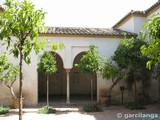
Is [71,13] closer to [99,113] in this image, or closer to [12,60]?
[12,60]

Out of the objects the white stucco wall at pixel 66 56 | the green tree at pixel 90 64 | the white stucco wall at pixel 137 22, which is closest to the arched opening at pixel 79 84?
the white stucco wall at pixel 66 56

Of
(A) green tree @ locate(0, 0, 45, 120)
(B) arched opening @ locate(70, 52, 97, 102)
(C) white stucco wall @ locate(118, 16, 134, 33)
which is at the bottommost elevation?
(B) arched opening @ locate(70, 52, 97, 102)

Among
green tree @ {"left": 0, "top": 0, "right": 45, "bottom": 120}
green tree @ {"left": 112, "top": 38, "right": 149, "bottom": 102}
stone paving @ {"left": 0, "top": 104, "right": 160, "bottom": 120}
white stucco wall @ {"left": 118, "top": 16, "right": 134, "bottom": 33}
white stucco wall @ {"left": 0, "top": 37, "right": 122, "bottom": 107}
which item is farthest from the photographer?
white stucco wall @ {"left": 118, "top": 16, "right": 134, "bottom": 33}

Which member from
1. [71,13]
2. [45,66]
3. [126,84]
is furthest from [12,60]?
[71,13]

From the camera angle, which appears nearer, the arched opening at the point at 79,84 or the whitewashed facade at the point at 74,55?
the whitewashed facade at the point at 74,55

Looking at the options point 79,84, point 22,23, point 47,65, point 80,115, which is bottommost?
point 80,115

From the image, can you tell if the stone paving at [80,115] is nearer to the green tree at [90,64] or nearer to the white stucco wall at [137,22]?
the green tree at [90,64]

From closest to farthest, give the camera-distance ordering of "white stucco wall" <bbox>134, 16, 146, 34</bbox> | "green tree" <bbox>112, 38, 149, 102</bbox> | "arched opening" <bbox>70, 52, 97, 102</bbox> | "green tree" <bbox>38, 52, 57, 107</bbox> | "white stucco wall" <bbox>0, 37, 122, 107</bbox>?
"green tree" <bbox>38, 52, 57, 107</bbox>
"green tree" <bbox>112, 38, 149, 102</bbox>
"white stucco wall" <bbox>0, 37, 122, 107</bbox>
"white stucco wall" <bbox>134, 16, 146, 34</bbox>
"arched opening" <bbox>70, 52, 97, 102</bbox>

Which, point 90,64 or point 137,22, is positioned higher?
point 137,22

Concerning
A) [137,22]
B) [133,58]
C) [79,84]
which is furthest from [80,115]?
[79,84]

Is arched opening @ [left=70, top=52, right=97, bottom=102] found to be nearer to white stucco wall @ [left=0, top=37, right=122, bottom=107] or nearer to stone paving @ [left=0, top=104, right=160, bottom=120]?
white stucco wall @ [left=0, top=37, right=122, bottom=107]

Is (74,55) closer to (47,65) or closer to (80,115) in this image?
(47,65)

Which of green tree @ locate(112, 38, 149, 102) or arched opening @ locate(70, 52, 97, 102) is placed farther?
arched opening @ locate(70, 52, 97, 102)

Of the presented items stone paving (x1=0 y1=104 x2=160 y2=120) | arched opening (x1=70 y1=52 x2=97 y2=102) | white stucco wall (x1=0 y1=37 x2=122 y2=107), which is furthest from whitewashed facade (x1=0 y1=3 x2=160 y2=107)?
arched opening (x1=70 y1=52 x2=97 y2=102)
